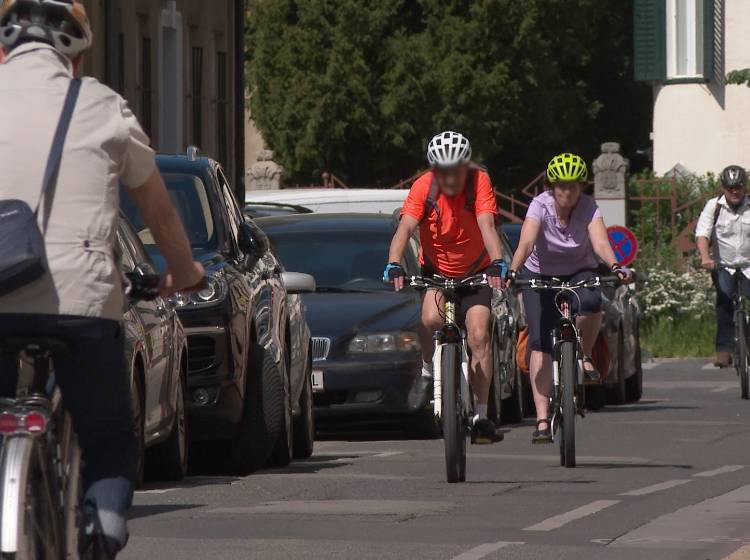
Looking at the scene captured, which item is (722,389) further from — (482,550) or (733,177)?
(482,550)

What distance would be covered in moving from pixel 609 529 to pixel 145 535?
72.7 inches

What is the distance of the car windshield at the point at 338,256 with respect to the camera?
57.0 ft

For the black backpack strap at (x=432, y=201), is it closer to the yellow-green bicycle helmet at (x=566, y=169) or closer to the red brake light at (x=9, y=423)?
the yellow-green bicycle helmet at (x=566, y=169)

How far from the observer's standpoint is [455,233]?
517 inches

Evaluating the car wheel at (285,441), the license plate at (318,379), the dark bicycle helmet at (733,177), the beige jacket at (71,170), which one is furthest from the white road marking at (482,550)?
the dark bicycle helmet at (733,177)

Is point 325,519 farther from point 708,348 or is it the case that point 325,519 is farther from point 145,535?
point 708,348

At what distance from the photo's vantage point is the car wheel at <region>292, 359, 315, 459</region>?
14.7 metres

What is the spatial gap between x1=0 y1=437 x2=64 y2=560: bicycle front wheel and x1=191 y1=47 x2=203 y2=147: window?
96.2 feet

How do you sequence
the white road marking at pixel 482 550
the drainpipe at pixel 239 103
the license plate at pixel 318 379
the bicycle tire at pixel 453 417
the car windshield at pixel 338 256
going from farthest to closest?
the drainpipe at pixel 239 103 → the car windshield at pixel 338 256 → the license plate at pixel 318 379 → the bicycle tire at pixel 453 417 → the white road marking at pixel 482 550

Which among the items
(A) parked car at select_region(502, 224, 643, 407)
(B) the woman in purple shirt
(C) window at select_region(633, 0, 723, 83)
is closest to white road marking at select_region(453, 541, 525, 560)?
(B) the woman in purple shirt

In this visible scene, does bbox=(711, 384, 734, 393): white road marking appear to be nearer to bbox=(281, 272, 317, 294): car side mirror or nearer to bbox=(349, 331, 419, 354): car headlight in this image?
bbox=(349, 331, 419, 354): car headlight

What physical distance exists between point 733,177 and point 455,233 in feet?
29.0

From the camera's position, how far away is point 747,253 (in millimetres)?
21734

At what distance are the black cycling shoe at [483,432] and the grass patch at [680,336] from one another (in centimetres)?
1865
